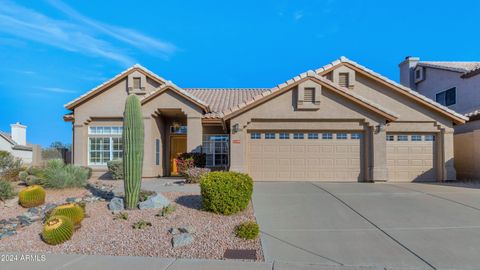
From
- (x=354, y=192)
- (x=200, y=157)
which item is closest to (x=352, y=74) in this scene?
(x=354, y=192)

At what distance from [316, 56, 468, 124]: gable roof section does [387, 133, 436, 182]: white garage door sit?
1275mm

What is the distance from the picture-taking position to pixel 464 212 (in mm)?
9016

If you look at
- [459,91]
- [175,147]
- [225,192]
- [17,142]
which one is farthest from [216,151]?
[17,142]

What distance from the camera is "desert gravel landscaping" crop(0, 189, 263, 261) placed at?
6465mm

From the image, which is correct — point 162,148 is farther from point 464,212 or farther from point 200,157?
point 464,212

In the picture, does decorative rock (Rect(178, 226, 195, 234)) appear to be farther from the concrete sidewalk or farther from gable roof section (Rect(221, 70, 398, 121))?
gable roof section (Rect(221, 70, 398, 121))

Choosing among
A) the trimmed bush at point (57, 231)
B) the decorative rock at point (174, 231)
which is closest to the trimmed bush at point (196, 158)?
the decorative rock at point (174, 231)

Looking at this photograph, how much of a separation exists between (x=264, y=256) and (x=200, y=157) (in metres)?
10.9

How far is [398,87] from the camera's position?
17.1m

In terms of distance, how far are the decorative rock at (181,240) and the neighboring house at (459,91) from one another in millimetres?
15291

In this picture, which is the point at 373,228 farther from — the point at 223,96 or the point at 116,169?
the point at 223,96

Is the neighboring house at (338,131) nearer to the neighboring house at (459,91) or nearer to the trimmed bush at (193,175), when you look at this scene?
the neighboring house at (459,91)

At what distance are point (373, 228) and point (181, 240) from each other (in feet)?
13.4

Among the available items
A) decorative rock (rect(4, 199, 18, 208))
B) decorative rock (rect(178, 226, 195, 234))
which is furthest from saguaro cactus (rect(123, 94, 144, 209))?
decorative rock (rect(4, 199, 18, 208))
